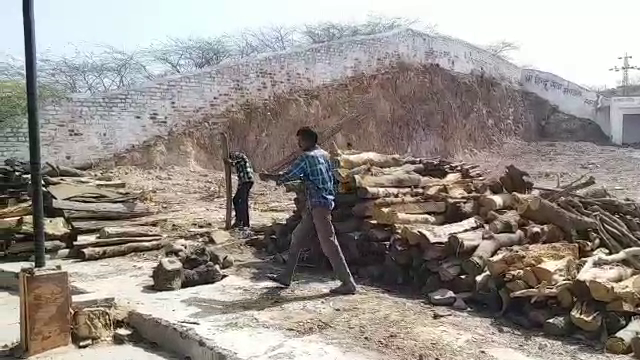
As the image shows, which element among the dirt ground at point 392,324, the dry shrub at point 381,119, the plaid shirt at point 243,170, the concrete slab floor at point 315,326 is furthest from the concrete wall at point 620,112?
the concrete slab floor at point 315,326

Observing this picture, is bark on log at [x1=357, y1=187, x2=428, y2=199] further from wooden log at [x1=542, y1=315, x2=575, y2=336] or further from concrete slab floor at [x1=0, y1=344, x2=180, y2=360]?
concrete slab floor at [x1=0, y1=344, x2=180, y2=360]

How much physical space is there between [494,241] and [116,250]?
5260mm

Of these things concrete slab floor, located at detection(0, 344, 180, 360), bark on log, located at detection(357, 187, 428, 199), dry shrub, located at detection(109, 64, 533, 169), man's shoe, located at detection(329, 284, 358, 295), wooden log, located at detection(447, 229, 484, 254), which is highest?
dry shrub, located at detection(109, 64, 533, 169)

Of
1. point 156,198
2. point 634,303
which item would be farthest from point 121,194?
point 634,303

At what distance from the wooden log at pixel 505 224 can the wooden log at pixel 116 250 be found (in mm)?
4880

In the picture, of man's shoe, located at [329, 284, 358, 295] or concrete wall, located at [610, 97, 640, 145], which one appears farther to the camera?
concrete wall, located at [610, 97, 640, 145]

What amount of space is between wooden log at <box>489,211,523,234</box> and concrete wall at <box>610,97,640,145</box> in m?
22.8

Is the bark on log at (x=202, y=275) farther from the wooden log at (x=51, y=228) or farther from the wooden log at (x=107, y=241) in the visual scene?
the wooden log at (x=51, y=228)

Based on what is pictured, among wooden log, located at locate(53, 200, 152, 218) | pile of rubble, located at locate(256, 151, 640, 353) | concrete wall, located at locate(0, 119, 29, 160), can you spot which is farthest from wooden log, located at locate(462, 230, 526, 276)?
concrete wall, located at locate(0, 119, 29, 160)

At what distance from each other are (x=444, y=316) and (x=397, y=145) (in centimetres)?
1806

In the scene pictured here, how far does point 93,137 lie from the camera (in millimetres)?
14797

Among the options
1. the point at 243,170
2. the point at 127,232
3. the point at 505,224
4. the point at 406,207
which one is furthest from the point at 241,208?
the point at 505,224

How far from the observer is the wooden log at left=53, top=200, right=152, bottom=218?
31.3 ft

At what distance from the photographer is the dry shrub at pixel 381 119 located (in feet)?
56.2
